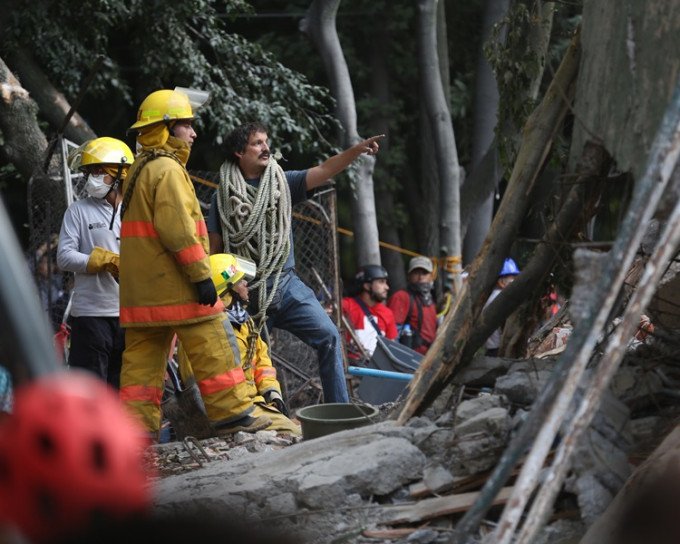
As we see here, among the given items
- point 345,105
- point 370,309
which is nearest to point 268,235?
point 370,309

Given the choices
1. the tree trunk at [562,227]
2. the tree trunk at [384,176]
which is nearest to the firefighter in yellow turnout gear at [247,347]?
the tree trunk at [562,227]

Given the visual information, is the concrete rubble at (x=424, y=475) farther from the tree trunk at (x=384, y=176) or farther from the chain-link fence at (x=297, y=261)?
the tree trunk at (x=384, y=176)

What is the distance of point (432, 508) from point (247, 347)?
3.08 meters

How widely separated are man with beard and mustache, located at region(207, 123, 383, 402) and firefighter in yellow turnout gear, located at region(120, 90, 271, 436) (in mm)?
827

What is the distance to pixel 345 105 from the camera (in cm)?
1071

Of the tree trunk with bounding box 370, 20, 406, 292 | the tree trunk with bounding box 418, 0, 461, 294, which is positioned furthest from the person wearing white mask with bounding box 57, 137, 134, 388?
the tree trunk with bounding box 370, 20, 406, 292

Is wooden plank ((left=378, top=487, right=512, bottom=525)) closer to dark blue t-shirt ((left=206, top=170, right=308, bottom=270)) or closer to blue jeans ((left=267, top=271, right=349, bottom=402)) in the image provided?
blue jeans ((left=267, top=271, right=349, bottom=402))

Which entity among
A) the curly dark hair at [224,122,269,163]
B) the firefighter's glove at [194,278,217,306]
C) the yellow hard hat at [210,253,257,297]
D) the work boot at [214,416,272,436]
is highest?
the curly dark hair at [224,122,269,163]

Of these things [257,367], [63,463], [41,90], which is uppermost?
[63,463]

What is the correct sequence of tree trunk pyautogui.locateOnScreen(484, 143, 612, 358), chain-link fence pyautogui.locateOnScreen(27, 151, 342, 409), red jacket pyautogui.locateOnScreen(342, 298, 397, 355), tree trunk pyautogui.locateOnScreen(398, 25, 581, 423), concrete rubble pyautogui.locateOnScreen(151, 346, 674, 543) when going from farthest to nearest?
red jacket pyautogui.locateOnScreen(342, 298, 397, 355) < chain-link fence pyautogui.locateOnScreen(27, 151, 342, 409) < tree trunk pyautogui.locateOnScreen(398, 25, 581, 423) < tree trunk pyautogui.locateOnScreen(484, 143, 612, 358) < concrete rubble pyautogui.locateOnScreen(151, 346, 674, 543)

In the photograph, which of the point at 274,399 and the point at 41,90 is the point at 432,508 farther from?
the point at 41,90

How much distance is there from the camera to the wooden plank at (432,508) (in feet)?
11.7

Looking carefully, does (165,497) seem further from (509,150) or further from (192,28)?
(192,28)

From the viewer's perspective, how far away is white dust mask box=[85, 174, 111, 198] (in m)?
6.60
